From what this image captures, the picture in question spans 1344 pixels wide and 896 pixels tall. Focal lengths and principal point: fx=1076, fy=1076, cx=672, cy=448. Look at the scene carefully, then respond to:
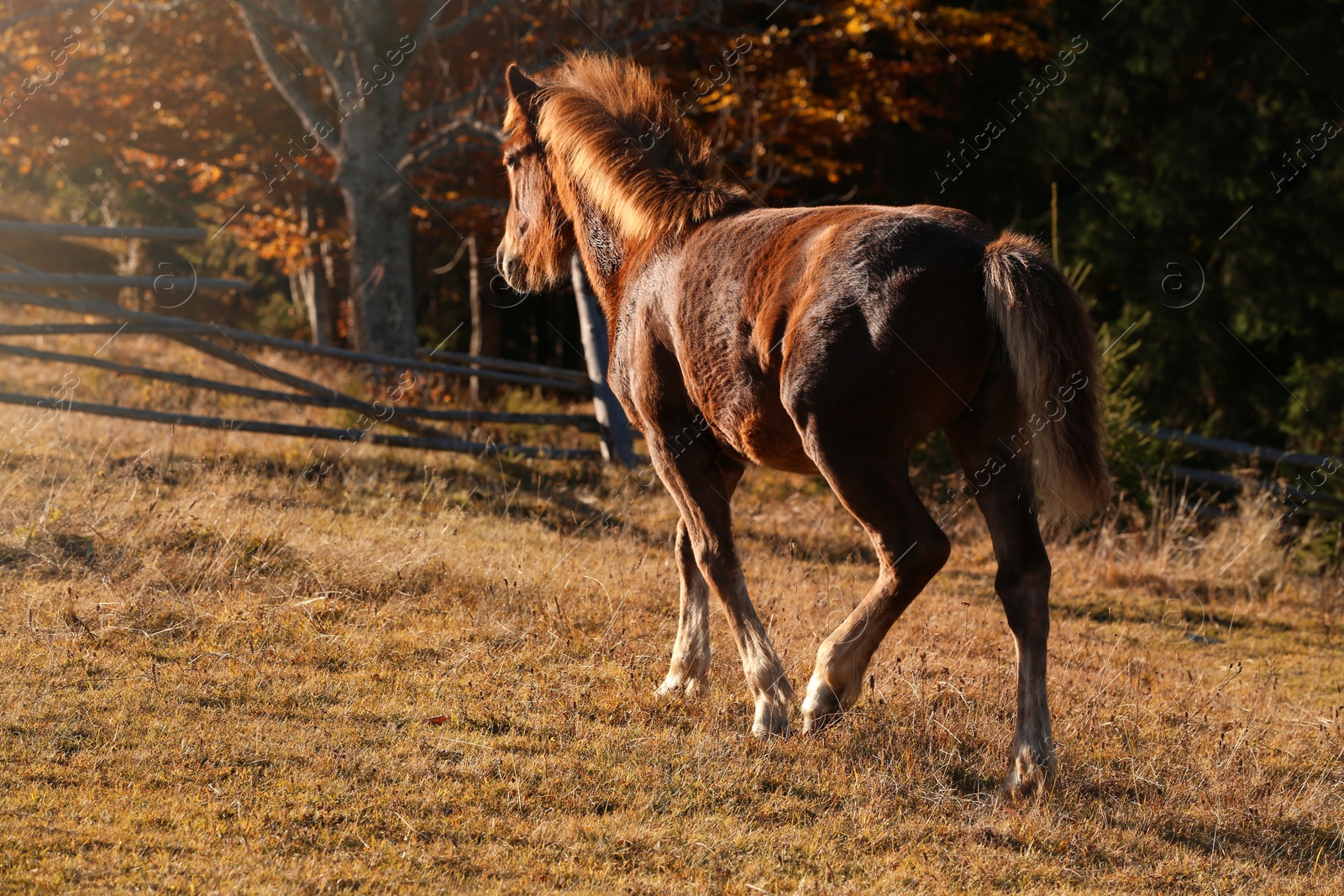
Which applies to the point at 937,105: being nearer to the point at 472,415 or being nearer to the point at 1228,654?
the point at 472,415

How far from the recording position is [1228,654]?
650cm

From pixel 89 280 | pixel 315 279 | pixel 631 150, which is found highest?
pixel 315 279

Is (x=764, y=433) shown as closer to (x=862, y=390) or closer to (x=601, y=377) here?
(x=862, y=390)

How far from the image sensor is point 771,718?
424 centimetres

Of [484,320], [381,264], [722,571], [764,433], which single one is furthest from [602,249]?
[484,320]

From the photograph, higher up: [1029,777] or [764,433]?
[764,433]

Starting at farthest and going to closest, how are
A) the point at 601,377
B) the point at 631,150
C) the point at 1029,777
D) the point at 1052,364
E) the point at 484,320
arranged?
the point at 484,320 < the point at 601,377 < the point at 631,150 < the point at 1029,777 < the point at 1052,364

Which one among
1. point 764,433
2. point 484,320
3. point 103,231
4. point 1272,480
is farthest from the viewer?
point 484,320

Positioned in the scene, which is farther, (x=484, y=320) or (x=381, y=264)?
(x=484, y=320)

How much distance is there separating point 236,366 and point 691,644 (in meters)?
5.84

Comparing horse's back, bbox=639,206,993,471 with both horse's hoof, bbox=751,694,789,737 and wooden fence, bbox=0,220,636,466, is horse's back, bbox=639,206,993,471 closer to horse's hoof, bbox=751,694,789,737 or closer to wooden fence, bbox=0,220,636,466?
horse's hoof, bbox=751,694,789,737

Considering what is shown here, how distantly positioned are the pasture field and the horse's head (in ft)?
5.51

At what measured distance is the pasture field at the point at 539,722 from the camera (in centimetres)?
328

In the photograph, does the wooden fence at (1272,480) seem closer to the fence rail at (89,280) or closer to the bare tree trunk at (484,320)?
the fence rail at (89,280)
